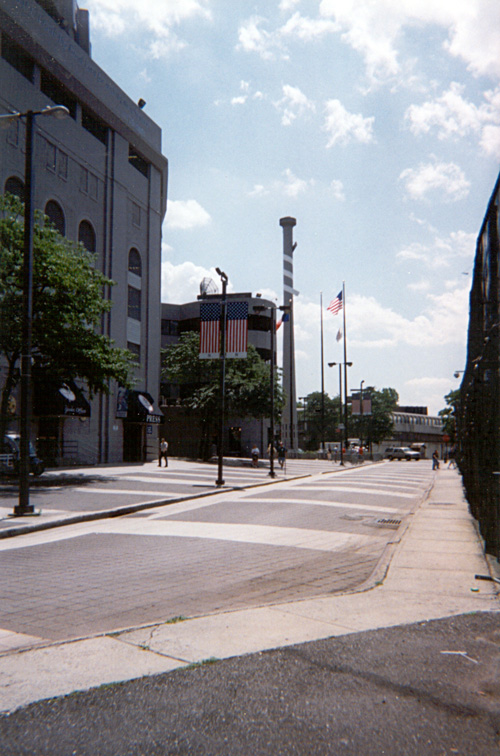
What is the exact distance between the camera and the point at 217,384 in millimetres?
43156

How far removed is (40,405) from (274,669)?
27.4 meters

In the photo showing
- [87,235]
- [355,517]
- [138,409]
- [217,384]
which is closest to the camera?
[355,517]

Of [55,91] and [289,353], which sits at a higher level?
[55,91]

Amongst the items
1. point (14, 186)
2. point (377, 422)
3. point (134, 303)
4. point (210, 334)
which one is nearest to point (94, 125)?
point (14, 186)

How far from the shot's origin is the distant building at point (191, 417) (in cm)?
5538

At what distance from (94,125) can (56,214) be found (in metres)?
8.31

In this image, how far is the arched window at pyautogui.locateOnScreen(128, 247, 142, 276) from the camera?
40.1 m

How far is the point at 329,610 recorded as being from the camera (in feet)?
18.9

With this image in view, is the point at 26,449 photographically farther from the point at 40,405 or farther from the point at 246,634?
the point at 40,405

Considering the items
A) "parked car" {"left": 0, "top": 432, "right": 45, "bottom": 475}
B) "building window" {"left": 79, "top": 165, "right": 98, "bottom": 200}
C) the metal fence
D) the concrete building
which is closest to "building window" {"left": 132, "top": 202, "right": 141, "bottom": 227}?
the concrete building

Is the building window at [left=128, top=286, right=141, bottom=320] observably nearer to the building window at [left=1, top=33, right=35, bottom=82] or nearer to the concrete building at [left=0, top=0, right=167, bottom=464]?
the concrete building at [left=0, top=0, right=167, bottom=464]

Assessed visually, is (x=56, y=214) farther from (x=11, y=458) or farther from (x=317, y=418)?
(x=317, y=418)

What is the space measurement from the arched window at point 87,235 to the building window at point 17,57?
25.7 feet

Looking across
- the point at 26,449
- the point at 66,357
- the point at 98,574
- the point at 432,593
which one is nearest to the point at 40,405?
the point at 66,357
